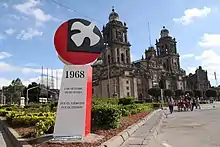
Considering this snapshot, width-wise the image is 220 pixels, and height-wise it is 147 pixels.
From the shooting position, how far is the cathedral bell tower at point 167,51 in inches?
4295

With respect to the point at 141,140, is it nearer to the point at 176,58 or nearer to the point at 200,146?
the point at 200,146

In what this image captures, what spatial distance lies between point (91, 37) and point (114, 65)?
78910 mm

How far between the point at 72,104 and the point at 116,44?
80764 mm

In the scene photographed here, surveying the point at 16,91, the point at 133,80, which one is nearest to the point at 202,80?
the point at 133,80

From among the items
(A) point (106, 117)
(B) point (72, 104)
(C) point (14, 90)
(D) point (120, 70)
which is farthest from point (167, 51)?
(B) point (72, 104)

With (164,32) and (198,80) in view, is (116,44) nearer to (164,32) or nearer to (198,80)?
(164,32)

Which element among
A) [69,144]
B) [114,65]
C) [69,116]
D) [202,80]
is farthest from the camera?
[202,80]

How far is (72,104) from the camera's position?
8.21m

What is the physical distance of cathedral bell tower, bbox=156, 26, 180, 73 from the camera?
109 meters

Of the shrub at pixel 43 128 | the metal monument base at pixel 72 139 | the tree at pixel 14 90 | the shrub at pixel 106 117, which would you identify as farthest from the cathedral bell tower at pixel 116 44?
the metal monument base at pixel 72 139

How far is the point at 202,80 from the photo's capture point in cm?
12900

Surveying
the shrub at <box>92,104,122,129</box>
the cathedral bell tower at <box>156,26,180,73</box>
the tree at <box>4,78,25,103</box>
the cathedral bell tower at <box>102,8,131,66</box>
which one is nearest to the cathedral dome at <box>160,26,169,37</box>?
the cathedral bell tower at <box>156,26,180,73</box>

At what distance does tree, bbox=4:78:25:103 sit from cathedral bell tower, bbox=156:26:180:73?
193 ft

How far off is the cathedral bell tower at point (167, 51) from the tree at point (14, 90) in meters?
58.8
